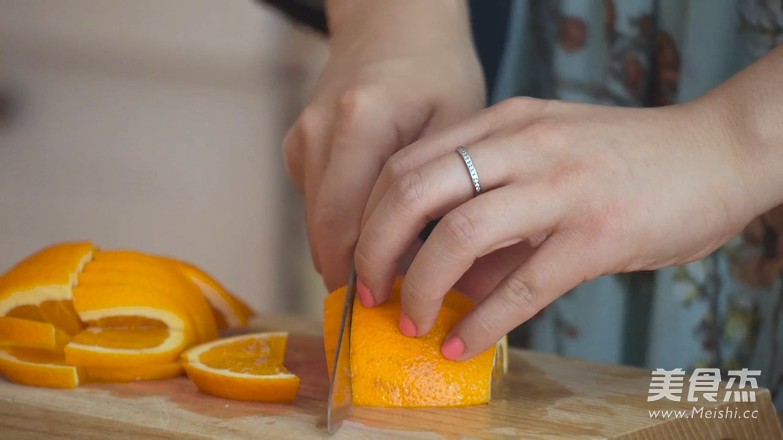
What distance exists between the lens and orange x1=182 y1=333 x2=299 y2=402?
97 centimetres

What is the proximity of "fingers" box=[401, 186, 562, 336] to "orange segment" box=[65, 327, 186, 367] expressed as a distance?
368mm

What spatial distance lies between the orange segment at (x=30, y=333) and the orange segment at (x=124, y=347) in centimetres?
2

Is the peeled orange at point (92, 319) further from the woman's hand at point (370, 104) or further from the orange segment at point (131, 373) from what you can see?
the woman's hand at point (370, 104)

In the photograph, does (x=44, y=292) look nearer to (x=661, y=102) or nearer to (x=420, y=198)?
(x=420, y=198)

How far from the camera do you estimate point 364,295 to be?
0.99 m

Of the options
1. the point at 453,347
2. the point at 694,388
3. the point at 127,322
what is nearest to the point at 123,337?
the point at 127,322

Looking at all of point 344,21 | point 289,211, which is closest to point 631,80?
point 344,21

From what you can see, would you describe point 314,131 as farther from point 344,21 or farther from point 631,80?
→ point 631,80

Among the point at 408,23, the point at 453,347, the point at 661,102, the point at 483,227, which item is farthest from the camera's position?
the point at 661,102

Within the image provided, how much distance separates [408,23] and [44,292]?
0.57 metres

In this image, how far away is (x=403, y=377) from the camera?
0.96 metres

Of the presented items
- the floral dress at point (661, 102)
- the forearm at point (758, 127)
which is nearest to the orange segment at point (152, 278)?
the floral dress at point (661, 102)

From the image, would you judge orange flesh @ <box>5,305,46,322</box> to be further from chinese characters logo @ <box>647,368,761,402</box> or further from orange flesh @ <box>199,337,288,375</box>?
chinese characters logo @ <box>647,368,761,402</box>

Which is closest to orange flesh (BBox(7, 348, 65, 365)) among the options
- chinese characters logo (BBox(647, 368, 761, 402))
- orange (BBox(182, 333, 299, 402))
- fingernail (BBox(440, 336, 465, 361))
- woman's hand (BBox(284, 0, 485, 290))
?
orange (BBox(182, 333, 299, 402))
